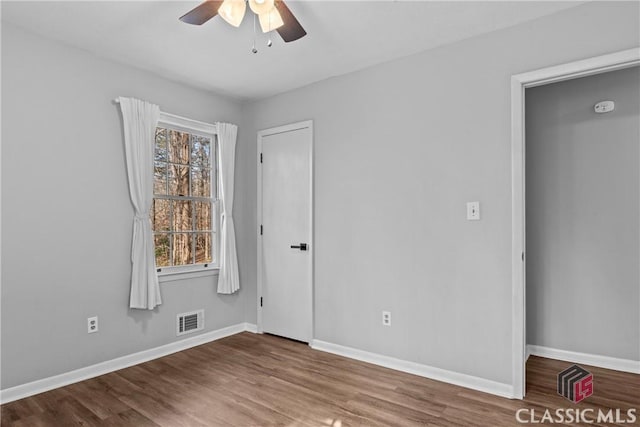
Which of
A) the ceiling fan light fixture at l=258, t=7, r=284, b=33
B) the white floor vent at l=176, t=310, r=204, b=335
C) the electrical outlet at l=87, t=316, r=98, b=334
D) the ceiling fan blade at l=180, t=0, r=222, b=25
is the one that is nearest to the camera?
the ceiling fan blade at l=180, t=0, r=222, b=25

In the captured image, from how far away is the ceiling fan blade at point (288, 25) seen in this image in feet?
7.01

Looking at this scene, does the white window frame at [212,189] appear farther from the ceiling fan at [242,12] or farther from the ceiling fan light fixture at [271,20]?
the ceiling fan light fixture at [271,20]

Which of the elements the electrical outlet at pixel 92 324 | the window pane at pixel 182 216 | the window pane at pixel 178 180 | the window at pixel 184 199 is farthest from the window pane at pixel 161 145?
the electrical outlet at pixel 92 324

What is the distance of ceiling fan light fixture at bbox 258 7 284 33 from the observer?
2.21m

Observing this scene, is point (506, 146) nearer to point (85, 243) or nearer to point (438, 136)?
point (438, 136)

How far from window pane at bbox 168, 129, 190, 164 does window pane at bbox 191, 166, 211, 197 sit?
15 cm

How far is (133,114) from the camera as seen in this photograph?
127 inches

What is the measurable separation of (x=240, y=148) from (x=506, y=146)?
2.78 meters

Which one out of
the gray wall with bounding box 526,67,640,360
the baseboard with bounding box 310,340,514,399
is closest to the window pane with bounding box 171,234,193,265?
the baseboard with bounding box 310,340,514,399

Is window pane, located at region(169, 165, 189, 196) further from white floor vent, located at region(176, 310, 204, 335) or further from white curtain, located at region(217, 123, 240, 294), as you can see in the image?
white floor vent, located at region(176, 310, 204, 335)

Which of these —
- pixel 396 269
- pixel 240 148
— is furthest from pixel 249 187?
pixel 396 269

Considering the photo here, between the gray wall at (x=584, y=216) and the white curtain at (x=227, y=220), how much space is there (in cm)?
294

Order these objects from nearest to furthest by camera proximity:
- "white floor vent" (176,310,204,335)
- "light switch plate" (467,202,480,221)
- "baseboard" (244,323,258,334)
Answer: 1. "light switch plate" (467,202,480,221)
2. "white floor vent" (176,310,204,335)
3. "baseboard" (244,323,258,334)

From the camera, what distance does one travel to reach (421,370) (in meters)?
3.01
